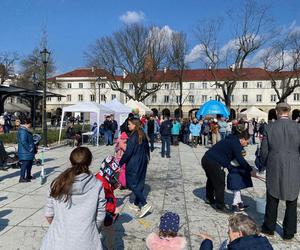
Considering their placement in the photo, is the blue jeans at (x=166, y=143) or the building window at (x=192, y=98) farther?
the building window at (x=192, y=98)

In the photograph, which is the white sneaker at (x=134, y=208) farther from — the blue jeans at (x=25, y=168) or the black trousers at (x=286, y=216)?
the blue jeans at (x=25, y=168)

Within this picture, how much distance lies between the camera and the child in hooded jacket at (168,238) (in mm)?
2969

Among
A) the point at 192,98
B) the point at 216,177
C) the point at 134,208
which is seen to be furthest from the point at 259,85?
the point at 134,208

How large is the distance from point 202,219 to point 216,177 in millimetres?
781

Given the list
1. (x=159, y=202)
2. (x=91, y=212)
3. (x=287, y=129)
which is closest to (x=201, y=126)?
(x=159, y=202)

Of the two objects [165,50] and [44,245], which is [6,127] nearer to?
[44,245]

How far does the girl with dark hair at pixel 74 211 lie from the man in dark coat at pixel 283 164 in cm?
291

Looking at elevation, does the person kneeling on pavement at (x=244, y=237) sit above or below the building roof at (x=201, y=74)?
below

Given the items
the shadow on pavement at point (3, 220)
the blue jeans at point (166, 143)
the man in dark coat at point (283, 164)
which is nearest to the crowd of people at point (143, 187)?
the man in dark coat at point (283, 164)

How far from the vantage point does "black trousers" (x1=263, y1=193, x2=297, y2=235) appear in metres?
4.83

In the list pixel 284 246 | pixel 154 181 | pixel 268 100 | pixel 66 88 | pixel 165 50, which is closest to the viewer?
pixel 284 246

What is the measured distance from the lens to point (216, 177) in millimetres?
6051

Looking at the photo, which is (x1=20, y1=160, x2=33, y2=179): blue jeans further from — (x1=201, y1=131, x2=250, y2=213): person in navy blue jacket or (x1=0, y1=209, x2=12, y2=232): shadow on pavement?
(x1=201, y1=131, x2=250, y2=213): person in navy blue jacket

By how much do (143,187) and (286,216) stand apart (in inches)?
91.5
